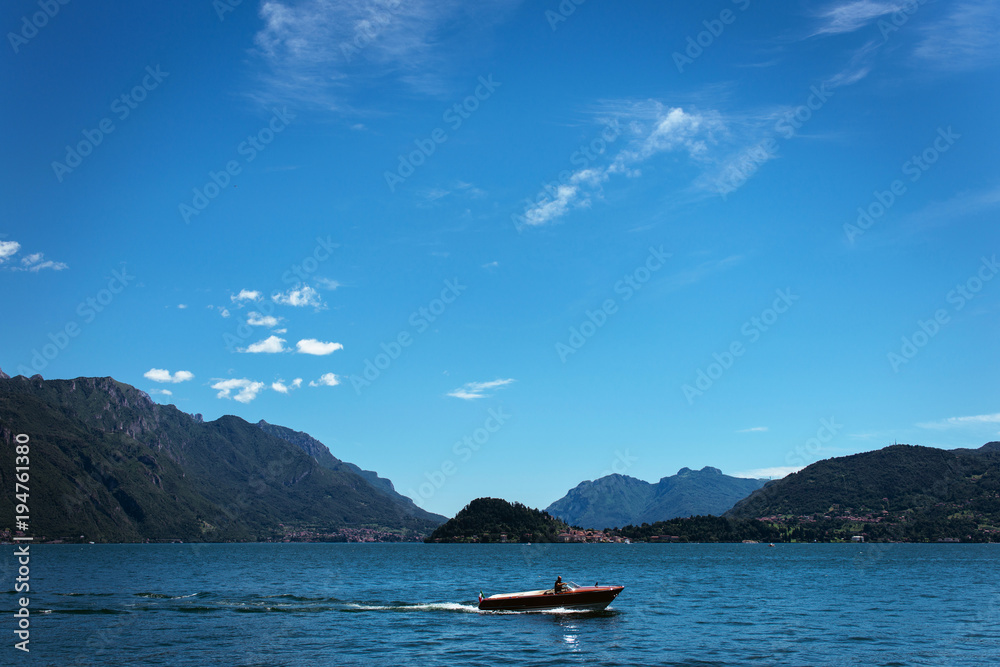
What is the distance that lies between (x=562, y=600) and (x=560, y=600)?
191 mm

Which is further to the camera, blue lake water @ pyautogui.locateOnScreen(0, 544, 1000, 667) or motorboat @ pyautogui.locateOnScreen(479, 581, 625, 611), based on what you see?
motorboat @ pyautogui.locateOnScreen(479, 581, 625, 611)

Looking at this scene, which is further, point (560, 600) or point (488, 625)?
point (560, 600)

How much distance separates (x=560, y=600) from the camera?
201 ft

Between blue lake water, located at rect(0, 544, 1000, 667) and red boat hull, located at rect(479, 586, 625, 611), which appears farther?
red boat hull, located at rect(479, 586, 625, 611)

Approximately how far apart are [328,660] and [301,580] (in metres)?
70.8

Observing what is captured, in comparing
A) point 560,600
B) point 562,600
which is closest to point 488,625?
point 560,600

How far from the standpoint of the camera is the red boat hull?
61.2 meters

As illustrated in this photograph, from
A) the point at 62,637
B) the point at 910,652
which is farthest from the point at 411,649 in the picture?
the point at 910,652

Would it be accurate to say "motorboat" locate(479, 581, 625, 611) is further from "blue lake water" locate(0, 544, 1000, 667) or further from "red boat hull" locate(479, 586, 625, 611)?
"blue lake water" locate(0, 544, 1000, 667)

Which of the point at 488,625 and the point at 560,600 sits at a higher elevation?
the point at 560,600

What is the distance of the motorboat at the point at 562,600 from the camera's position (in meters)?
61.2

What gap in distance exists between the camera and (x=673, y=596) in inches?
3105

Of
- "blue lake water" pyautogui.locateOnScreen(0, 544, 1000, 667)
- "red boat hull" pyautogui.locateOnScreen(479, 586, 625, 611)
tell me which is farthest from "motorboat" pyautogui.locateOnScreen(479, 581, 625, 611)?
"blue lake water" pyautogui.locateOnScreen(0, 544, 1000, 667)

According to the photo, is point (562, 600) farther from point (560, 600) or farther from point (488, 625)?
point (488, 625)
